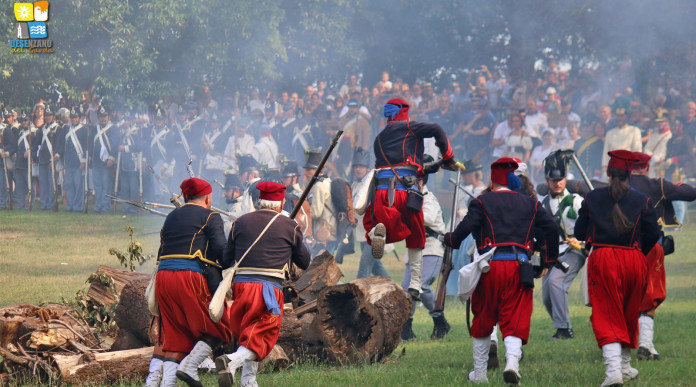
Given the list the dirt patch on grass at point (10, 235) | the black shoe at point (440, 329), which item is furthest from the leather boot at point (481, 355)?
the dirt patch on grass at point (10, 235)

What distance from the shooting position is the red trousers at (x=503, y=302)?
805cm

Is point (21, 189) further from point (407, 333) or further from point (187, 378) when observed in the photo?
point (187, 378)

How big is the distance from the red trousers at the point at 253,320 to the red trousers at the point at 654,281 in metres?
3.94

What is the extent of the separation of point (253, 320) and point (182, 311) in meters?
0.61

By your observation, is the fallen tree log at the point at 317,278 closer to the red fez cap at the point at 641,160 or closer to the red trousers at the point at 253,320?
the red trousers at the point at 253,320

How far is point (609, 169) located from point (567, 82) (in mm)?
17623

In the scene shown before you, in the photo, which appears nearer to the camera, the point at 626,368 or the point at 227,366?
the point at 227,366

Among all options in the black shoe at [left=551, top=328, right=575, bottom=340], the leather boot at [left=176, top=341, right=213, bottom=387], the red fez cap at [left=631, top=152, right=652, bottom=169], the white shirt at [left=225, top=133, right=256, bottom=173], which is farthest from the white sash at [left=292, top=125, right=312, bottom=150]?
the leather boot at [left=176, top=341, right=213, bottom=387]

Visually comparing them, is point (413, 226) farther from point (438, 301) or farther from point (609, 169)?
point (609, 169)

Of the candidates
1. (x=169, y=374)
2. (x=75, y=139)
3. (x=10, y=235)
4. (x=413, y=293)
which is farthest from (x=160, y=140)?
(x=169, y=374)

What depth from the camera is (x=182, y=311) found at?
26.2ft

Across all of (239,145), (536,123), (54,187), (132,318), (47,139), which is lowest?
(132,318)

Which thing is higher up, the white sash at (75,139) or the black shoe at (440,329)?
the white sash at (75,139)

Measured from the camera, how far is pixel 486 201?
8172mm
